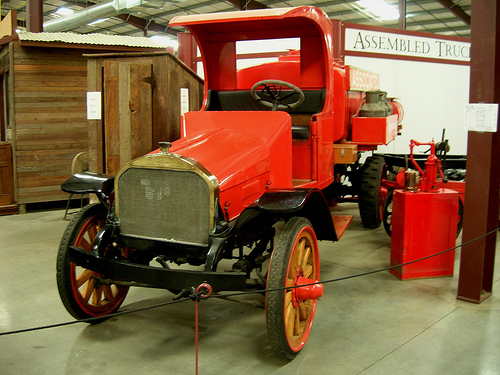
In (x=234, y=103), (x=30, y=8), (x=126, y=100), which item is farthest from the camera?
(x=30, y=8)

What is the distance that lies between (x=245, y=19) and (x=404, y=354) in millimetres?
2457

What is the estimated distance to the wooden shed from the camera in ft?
22.5

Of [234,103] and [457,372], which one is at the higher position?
[234,103]

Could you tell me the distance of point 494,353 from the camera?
2877 mm

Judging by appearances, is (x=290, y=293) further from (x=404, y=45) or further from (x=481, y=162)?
(x=404, y=45)

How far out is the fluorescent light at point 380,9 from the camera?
12.9 meters

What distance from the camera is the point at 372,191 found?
18.1 ft

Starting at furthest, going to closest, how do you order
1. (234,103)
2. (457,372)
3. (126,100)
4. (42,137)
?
(42,137)
(126,100)
(234,103)
(457,372)

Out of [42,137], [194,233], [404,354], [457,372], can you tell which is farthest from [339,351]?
[42,137]

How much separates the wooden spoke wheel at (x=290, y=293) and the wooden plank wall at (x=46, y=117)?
A: 17.0ft

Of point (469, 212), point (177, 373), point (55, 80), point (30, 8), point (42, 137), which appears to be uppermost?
point (30, 8)

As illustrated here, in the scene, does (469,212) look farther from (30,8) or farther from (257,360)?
(30,8)

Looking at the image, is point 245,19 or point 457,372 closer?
point 457,372

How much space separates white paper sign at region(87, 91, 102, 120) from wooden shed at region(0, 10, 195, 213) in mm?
1668
